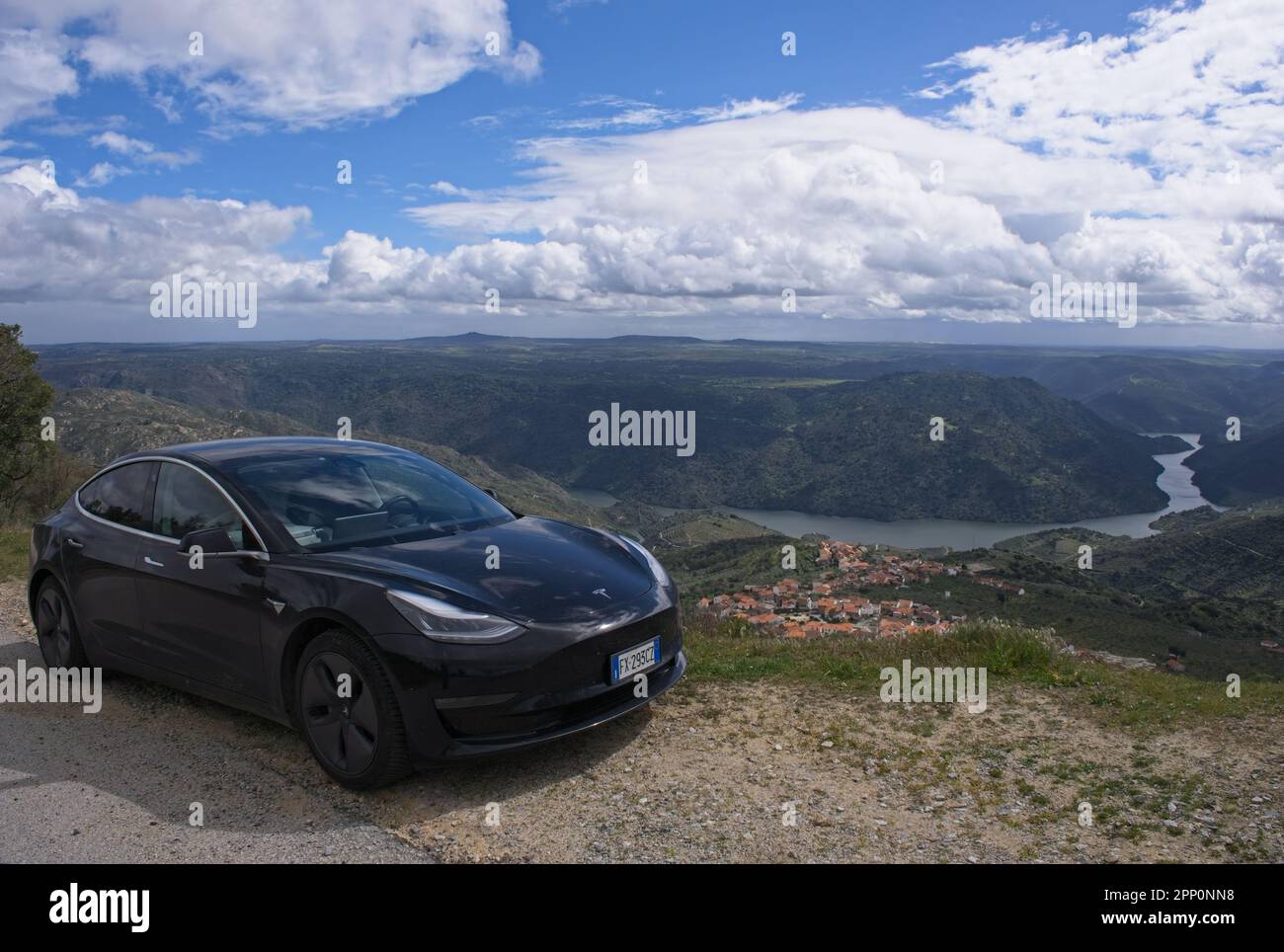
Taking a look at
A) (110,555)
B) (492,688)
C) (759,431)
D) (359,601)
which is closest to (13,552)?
(110,555)

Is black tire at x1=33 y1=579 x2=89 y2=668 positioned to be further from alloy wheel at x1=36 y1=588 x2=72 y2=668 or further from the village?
the village

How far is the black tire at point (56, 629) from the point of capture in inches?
233

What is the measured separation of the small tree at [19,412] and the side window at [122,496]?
1774 centimetres

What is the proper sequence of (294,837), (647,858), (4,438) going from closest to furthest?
(647,858) < (294,837) < (4,438)


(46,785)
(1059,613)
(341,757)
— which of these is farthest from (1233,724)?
(1059,613)

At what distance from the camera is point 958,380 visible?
17675 centimetres

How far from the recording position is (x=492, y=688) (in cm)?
398

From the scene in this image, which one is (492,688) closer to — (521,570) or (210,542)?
(521,570)

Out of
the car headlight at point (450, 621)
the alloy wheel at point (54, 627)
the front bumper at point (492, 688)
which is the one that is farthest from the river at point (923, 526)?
the car headlight at point (450, 621)

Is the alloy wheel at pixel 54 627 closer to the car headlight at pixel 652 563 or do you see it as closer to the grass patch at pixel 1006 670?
the car headlight at pixel 652 563

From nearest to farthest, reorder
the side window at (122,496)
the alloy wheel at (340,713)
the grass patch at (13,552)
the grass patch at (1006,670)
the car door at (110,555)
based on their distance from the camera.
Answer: the alloy wheel at (340,713), the grass patch at (1006,670), the car door at (110,555), the side window at (122,496), the grass patch at (13,552)

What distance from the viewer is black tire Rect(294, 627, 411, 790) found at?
13.2 feet
